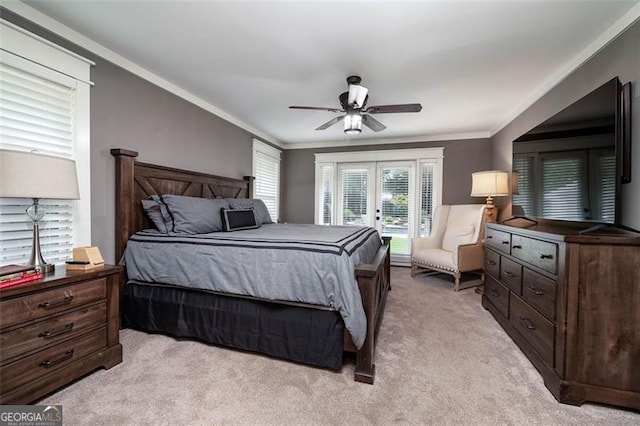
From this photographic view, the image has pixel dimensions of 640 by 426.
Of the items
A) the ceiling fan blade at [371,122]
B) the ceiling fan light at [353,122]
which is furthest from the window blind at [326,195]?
the ceiling fan light at [353,122]

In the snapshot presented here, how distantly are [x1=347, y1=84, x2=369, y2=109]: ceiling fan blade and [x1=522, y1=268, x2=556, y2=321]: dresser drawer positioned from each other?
1.92 meters

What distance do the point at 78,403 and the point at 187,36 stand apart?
8.08 feet

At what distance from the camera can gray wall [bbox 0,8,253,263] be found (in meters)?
2.28

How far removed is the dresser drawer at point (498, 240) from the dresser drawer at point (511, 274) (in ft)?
0.35

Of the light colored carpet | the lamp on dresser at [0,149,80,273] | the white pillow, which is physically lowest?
the light colored carpet

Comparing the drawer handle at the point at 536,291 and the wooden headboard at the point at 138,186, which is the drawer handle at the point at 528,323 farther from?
the wooden headboard at the point at 138,186

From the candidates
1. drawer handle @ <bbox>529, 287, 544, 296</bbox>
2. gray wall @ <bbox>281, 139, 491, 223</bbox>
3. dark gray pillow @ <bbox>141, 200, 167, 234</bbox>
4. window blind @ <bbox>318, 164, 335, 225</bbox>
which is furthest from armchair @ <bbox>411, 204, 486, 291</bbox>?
dark gray pillow @ <bbox>141, 200, 167, 234</bbox>

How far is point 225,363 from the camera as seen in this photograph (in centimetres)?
189

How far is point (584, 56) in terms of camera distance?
2.23 m

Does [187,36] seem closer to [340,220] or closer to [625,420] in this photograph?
[625,420]

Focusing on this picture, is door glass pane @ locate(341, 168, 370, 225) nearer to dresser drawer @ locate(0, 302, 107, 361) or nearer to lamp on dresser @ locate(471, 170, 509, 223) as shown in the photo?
lamp on dresser @ locate(471, 170, 509, 223)

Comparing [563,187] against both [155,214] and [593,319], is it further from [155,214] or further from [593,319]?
[155,214]

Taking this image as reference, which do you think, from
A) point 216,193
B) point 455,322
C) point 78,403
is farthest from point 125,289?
point 455,322

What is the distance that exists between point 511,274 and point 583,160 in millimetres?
985
